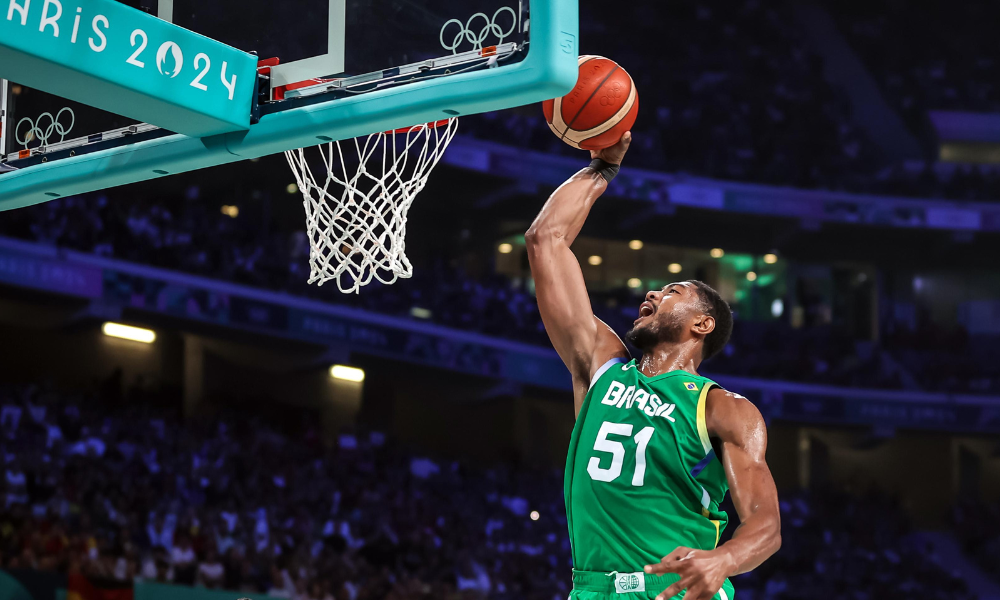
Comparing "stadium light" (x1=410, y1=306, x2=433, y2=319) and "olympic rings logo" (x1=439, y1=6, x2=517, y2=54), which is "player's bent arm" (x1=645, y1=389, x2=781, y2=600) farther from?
"stadium light" (x1=410, y1=306, x2=433, y2=319)

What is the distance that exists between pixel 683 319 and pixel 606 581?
0.87 m

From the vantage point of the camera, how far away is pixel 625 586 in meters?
3.13

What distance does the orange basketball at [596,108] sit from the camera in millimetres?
3633

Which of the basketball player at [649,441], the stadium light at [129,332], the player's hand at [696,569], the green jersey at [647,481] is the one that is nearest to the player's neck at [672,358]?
the basketball player at [649,441]

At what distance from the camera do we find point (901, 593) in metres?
14.7

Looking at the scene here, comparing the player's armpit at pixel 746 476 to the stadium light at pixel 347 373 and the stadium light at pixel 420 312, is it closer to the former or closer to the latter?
the stadium light at pixel 420 312

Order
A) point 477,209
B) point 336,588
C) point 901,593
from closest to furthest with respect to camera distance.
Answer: point 336,588, point 901,593, point 477,209

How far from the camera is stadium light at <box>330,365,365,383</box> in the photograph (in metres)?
16.2

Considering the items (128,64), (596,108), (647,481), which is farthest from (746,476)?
(128,64)

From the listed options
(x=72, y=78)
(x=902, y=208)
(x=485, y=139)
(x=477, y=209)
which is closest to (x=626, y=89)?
(x=72, y=78)

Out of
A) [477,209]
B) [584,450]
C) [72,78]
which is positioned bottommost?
[584,450]

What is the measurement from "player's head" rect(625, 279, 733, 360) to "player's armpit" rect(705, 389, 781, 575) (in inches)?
13.6

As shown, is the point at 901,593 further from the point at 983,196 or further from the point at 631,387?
the point at 631,387

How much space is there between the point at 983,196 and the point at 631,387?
16950 mm
